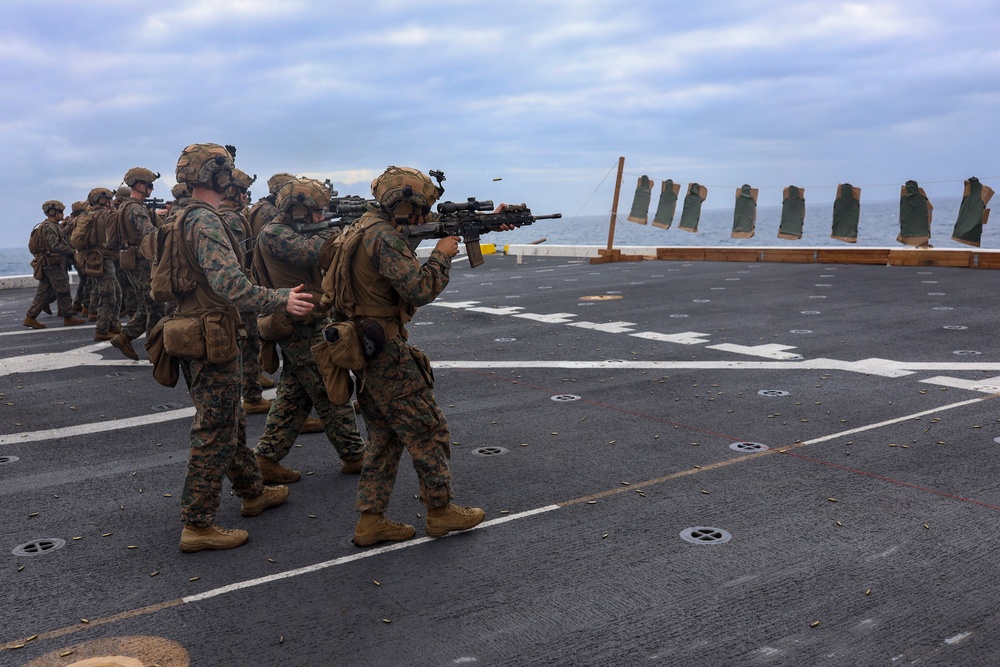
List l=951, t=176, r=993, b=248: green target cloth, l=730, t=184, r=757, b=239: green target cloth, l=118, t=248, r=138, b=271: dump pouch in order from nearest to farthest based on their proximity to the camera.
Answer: l=118, t=248, r=138, b=271: dump pouch, l=951, t=176, r=993, b=248: green target cloth, l=730, t=184, r=757, b=239: green target cloth

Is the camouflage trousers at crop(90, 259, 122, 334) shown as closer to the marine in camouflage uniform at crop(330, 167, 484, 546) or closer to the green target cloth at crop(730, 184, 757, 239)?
the marine in camouflage uniform at crop(330, 167, 484, 546)

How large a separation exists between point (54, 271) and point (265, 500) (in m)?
12.3

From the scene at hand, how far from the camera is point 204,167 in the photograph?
4715 mm

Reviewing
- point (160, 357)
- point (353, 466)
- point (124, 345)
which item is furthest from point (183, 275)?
point (124, 345)

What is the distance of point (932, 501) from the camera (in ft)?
15.9

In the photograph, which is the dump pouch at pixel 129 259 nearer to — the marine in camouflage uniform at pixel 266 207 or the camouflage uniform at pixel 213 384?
the marine in camouflage uniform at pixel 266 207

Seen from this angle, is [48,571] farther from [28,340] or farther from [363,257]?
[28,340]

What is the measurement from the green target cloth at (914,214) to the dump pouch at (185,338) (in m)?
18.7

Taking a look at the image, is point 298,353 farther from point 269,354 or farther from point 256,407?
point 256,407

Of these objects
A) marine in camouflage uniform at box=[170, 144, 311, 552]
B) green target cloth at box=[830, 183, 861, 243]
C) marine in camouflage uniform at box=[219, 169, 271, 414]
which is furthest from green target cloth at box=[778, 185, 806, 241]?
marine in camouflage uniform at box=[170, 144, 311, 552]

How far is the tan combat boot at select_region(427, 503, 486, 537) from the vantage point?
4594mm

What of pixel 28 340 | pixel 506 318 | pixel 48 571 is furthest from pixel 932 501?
pixel 28 340

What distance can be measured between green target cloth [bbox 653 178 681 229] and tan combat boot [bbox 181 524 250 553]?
70.4 feet

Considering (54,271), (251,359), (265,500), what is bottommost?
(265,500)
